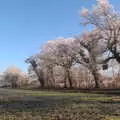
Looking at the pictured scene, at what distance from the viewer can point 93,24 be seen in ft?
191

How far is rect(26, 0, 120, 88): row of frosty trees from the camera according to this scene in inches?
2216

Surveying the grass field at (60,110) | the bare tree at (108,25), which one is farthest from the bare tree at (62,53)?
the grass field at (60,110)

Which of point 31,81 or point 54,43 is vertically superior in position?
point 54,43

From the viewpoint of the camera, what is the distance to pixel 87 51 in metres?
73.5

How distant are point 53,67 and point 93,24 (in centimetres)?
3981

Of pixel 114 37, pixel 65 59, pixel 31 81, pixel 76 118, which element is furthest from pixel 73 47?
pixel 76 118

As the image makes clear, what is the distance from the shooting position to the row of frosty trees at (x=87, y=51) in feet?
185

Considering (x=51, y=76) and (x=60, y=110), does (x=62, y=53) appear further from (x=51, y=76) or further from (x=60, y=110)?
(x=60, y=110)

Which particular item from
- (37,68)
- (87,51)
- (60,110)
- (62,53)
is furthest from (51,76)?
(60,110)

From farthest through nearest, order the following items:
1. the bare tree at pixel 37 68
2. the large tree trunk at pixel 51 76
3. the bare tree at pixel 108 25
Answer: the bare tree at pixel 37 68, the large tree trunk at pixel 51 76, the bare tree at pixel 108 25

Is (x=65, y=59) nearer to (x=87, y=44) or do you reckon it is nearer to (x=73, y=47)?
(x=73, y=47)

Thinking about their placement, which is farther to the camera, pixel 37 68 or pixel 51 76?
pixel 37 68

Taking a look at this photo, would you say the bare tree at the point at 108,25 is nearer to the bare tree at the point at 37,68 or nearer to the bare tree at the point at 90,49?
the bare tree at the point at 90,49

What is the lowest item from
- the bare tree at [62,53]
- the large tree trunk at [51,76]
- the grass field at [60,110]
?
the grass field at [60,110]
